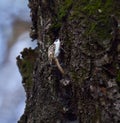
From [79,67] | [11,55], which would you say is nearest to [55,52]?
[79,67]

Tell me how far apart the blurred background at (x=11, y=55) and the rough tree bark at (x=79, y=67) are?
193 cm

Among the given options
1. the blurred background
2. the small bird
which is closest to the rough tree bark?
the small bird

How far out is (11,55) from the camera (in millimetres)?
3398

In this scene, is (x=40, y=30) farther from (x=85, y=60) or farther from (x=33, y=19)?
(x=85, y=60)

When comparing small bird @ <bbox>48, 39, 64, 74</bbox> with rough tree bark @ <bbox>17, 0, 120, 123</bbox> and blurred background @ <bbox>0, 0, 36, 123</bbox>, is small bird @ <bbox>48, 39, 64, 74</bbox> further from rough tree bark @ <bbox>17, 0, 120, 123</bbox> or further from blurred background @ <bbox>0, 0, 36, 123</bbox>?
blurred background @ <bbox>0, 0, 36, 123</bbox>

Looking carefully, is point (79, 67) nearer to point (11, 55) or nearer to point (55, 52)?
point (55, 52)

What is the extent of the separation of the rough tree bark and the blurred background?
6.34 feet

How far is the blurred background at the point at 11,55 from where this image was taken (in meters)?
3.30

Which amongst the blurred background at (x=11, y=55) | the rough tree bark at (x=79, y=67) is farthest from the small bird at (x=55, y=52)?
the blurred background at (x=11, y=55)

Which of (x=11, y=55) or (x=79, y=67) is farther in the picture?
(x=11, y=55)

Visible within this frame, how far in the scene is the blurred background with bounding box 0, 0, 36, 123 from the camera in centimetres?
330

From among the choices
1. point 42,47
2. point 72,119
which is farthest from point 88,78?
point 42,47

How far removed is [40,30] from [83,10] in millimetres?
277

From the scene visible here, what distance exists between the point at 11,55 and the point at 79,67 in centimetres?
238
